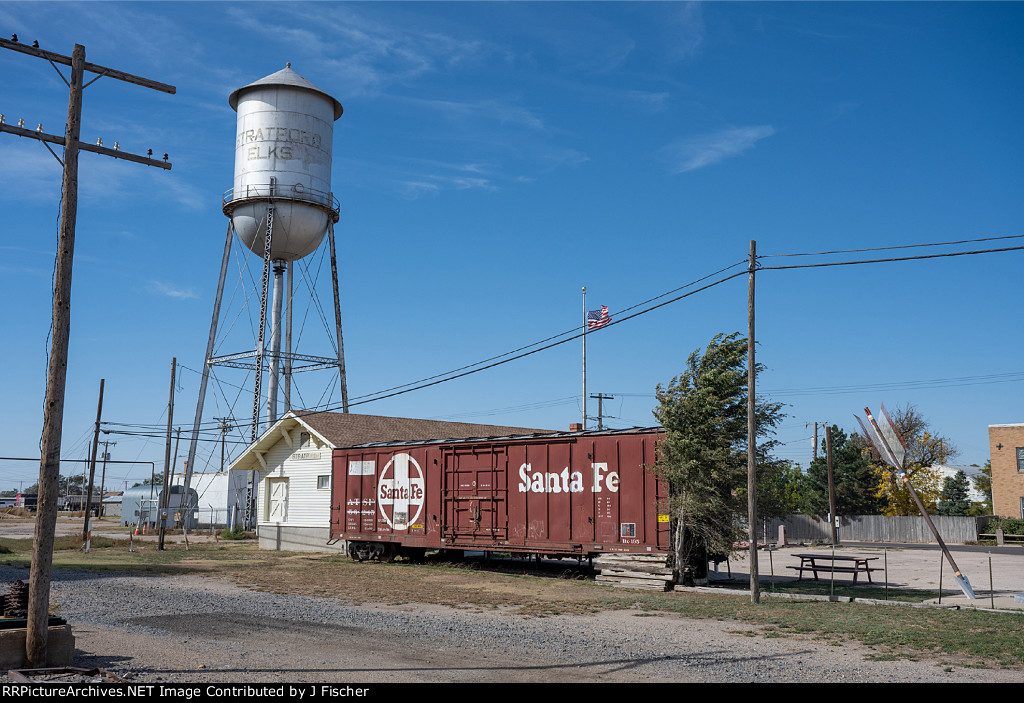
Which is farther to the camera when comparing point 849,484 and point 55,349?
point 849,484

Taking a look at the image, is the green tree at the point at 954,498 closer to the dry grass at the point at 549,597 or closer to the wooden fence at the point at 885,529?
the wooden fence at the point at 885,529

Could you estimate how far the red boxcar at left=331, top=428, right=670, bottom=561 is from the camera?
21.7 meters

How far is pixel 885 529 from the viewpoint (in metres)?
52.4

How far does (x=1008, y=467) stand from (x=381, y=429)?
130ft

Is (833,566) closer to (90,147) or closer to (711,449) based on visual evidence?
(711,449)

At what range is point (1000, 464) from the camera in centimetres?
5278

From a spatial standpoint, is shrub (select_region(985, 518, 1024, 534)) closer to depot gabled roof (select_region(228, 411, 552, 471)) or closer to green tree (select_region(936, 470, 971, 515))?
green tree (select_region(936, 470, 971, 515))

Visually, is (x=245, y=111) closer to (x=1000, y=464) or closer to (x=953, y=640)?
(x=953, y=640)

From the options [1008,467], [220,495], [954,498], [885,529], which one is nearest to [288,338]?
[220,495]

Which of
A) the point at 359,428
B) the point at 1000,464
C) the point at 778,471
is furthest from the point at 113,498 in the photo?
the point at 778,471

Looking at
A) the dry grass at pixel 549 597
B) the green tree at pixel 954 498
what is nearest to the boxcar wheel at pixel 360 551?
the dry grass at pixel 549 597

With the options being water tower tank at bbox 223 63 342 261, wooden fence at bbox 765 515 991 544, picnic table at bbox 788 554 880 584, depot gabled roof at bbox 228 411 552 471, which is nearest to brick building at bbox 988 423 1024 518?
wooden fence at bbox 765 515 991 544

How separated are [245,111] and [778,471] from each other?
93.7 feet
